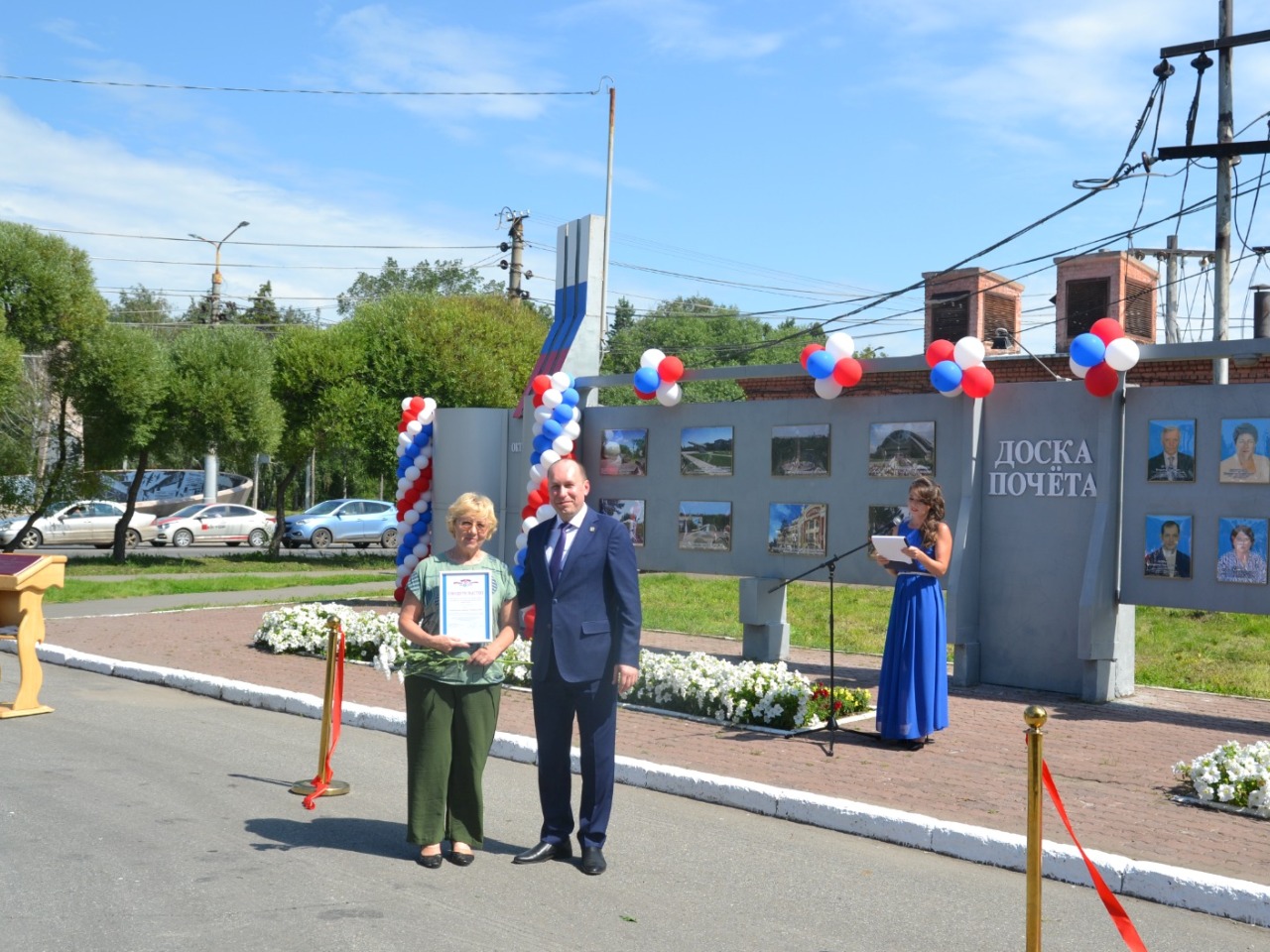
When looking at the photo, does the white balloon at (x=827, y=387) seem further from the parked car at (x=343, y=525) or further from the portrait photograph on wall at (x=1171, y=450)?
the parked car at (x=343, y=525)

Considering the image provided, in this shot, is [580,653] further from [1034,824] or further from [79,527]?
[79,527]

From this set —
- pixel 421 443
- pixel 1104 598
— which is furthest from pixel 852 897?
pixel 421 443

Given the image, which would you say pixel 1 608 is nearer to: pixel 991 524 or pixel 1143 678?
pixel 991 524

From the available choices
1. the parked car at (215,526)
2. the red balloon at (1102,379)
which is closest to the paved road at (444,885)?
the red balloon at (1102,379)

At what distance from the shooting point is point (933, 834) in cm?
662

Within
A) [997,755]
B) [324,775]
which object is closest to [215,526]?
[324,775]

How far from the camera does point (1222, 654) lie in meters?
14.9

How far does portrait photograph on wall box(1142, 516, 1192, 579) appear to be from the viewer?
423 inches

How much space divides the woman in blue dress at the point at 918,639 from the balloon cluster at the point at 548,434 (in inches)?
249

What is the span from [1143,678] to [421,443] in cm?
965

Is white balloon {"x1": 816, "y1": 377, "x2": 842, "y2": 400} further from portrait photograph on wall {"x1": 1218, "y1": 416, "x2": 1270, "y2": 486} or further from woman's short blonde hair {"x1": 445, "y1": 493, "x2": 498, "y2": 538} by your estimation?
woman's short blonde hair {"x1": 445, "y1": 493, "x2": 498, "y2": 538}

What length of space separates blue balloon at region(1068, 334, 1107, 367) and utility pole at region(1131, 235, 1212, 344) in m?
18.2

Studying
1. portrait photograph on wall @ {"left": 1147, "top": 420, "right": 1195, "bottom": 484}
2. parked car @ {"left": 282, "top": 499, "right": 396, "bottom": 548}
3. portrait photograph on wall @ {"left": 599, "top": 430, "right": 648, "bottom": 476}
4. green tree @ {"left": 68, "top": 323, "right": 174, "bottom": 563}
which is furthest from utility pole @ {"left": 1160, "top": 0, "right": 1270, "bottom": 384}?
parked car @ {"left": 282, "top": 499, "right": 396, "bottom": 548}

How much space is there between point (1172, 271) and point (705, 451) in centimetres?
2013
